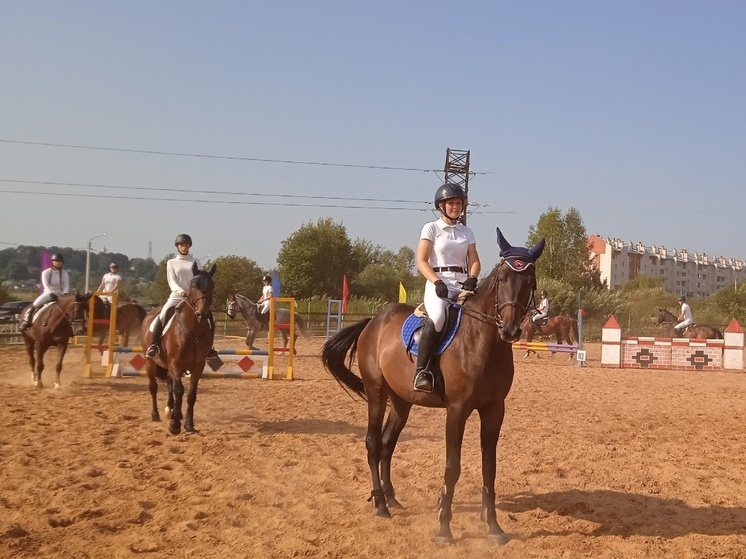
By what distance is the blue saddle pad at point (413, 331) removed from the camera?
18.6ft

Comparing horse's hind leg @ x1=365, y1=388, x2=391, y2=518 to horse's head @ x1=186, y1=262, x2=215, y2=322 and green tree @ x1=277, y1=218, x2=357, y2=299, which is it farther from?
green tree @ x1=277, y1=218, x2=357, y2=299

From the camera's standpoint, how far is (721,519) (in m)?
5.83

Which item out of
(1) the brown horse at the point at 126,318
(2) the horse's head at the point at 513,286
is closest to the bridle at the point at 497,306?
(2) the horse's head at the point at 513,286

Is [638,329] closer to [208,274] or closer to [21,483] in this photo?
[208,274]

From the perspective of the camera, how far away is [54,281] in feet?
47.6

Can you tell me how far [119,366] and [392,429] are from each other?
976 cm

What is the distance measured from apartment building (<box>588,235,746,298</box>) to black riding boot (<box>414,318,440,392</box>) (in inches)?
4916

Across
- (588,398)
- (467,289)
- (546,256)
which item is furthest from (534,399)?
(546,256)

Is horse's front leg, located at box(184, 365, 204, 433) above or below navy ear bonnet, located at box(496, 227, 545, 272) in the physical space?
below

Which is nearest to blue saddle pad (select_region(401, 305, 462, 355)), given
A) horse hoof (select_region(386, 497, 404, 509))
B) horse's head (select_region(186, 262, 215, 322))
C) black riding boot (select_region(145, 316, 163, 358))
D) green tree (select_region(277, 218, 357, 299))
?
horse hoof (select_region(386, 497, 404, 509))

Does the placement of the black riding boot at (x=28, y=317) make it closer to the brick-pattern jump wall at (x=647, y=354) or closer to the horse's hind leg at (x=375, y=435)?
the horse's hind leg at (x=375, y=435)

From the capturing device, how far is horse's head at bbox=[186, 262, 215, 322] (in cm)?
909

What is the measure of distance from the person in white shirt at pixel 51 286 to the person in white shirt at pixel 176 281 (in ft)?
17.8

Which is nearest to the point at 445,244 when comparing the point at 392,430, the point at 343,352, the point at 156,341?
the point at 392,430
